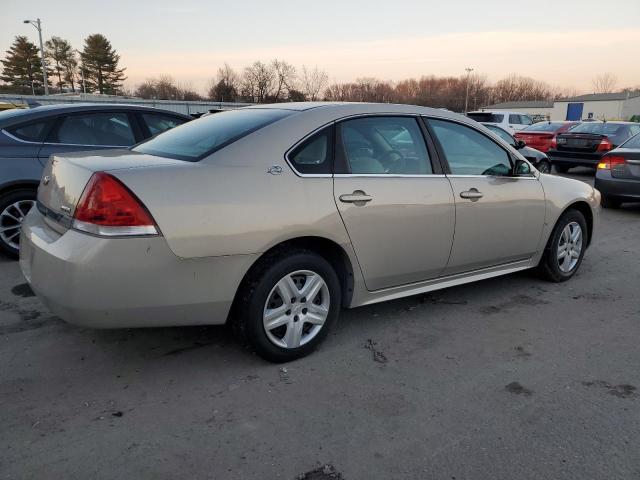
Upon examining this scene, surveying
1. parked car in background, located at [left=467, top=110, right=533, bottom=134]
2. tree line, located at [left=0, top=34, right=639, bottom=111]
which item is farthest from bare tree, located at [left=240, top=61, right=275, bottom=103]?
parked car in background, located at [left=467, top=110, right=533, bottom=134]

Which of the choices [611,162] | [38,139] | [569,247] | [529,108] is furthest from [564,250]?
[529,108]

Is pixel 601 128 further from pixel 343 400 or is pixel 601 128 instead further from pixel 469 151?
Answer: pixel 343 400

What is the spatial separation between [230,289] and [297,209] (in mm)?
597

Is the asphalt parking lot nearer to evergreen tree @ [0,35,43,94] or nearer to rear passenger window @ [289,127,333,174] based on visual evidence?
rear passenger window @ [289,127,333,174]

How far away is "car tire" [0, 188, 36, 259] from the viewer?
17.0 feet

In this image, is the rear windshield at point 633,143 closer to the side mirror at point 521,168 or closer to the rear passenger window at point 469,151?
the side mirror at point 521,168

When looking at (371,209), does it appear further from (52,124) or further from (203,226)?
(52,124)

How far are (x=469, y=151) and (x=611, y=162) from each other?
604 cm

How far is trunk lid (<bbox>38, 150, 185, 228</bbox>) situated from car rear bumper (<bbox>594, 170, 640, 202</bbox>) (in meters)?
8.05

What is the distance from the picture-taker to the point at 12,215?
5207mm

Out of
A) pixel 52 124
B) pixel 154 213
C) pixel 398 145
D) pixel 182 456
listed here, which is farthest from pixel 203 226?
pixel 52 124

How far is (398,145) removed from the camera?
371cm

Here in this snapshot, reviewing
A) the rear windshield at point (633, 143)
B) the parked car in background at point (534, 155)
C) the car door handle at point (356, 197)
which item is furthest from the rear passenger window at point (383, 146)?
the parked car in background at point (534, 155)

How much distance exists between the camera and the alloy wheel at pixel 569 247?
4906 mm
